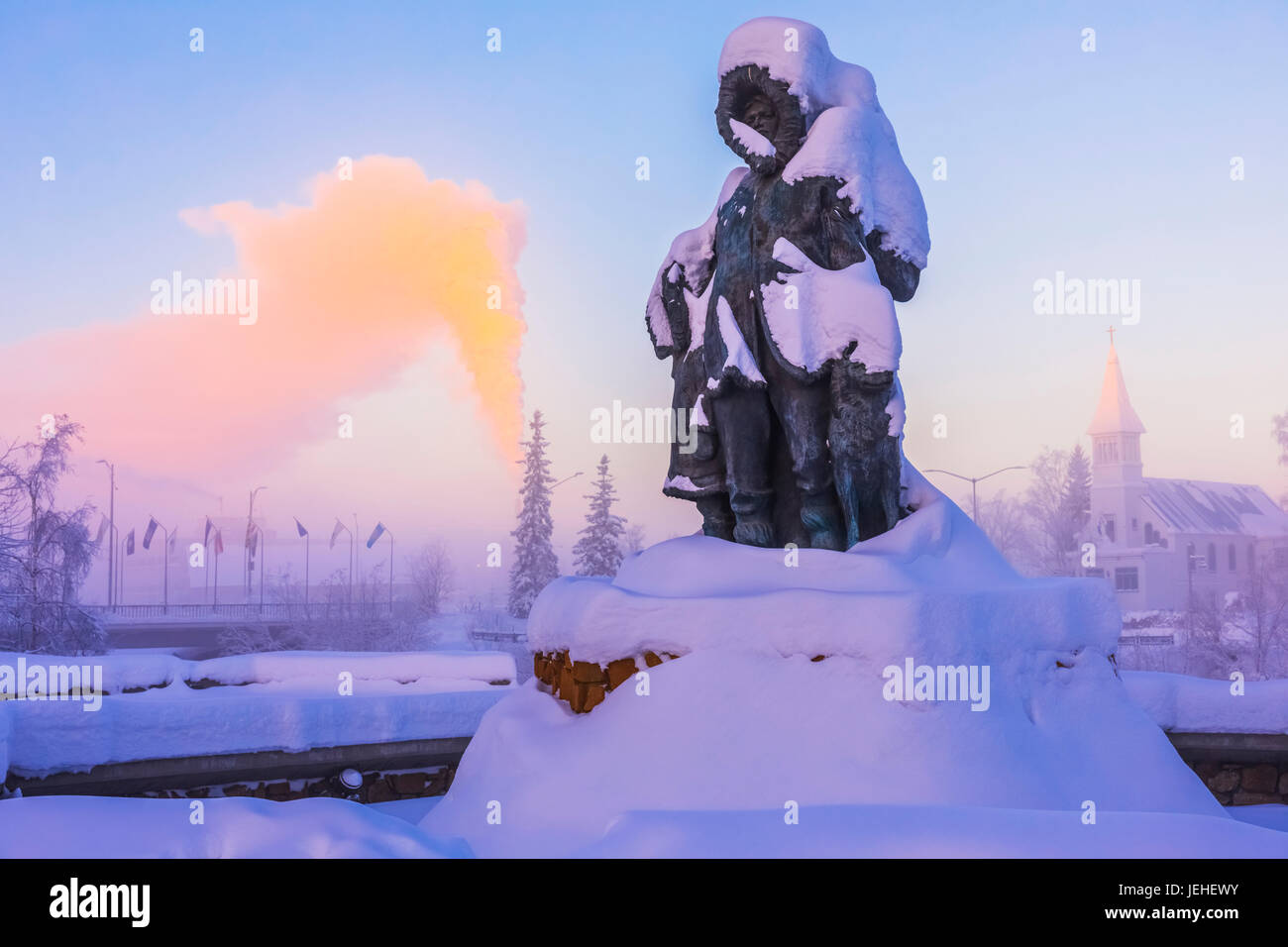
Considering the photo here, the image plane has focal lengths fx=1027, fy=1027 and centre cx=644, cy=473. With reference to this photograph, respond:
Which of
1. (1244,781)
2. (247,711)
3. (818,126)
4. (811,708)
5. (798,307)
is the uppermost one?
(818,126)

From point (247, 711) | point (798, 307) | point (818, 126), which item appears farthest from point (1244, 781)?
point (247, 711)

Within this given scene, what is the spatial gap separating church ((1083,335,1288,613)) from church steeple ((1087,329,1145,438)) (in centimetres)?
5

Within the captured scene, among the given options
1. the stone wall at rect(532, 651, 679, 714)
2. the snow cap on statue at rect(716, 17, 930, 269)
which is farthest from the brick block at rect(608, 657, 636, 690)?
the snow cap on statue at rect(716, 17, 930, 269)

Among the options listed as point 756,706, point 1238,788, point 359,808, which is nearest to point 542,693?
point 756,706

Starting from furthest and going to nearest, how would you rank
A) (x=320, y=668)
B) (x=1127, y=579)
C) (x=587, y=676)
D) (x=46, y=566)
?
(x=1127, y=579), (x=46, y=566), (x=320, y=668), (x=587, y=676)

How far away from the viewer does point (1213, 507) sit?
44500 mm

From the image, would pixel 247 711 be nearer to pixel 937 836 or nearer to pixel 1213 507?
pixel 937 836

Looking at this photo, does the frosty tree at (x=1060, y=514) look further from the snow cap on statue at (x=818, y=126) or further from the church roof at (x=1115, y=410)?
the snow cap on statue at (x=818, y=126)

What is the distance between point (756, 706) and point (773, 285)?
2.38 metres

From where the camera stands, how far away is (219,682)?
28.5 feet

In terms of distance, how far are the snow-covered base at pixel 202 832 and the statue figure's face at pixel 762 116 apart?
465 centimetres

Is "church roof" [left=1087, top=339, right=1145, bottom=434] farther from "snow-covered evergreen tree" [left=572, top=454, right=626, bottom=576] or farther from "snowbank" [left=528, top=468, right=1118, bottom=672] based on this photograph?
"snowbank" [left=528, top=468, right=1118, bottom=672]

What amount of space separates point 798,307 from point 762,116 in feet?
4.30

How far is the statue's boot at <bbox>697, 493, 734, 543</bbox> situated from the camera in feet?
20.6
